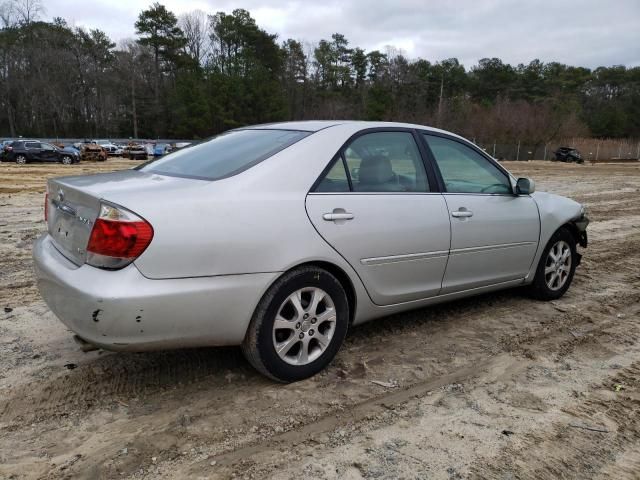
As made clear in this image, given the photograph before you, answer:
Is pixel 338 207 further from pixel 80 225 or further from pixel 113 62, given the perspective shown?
pixel 113 62

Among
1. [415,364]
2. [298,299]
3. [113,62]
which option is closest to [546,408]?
[415,364]

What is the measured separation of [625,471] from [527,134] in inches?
2577

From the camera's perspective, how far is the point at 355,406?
299 cm

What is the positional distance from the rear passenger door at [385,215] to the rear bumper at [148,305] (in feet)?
2.03

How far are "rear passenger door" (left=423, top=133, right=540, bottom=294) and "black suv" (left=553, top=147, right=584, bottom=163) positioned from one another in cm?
4838

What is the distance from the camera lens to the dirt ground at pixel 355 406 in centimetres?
248

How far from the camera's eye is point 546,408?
119 inches

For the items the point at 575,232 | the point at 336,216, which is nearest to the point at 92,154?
the point at 575,232

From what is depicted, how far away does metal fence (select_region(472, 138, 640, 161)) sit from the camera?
55.4m

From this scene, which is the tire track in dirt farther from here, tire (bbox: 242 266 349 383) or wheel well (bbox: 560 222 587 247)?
wheel well (bbox: 560 222 587 247)

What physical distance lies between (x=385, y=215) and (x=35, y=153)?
30568 mm

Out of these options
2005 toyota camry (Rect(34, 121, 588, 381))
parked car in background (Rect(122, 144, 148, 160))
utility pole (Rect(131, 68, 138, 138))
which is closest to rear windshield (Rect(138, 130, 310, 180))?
2005 toyota camry (Rect(34, 121, 588, 381))

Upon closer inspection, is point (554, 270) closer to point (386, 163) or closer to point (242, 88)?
point (386, 163)

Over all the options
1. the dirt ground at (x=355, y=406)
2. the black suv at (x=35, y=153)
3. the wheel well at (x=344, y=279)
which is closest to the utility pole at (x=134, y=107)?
the black suv at (x=35, y=153)
